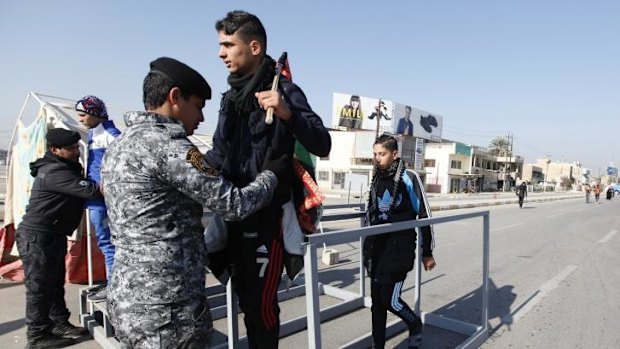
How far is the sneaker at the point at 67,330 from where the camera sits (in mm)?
3543

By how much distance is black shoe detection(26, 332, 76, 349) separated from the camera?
3.33 meters

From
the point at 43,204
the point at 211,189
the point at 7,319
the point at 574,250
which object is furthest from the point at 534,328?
the point at 574,250

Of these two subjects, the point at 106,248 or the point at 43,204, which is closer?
the point at 43,204

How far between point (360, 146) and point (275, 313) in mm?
42102

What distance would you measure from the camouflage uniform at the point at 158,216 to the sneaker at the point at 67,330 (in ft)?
8.29

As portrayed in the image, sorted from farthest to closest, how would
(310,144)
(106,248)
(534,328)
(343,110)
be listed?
(343,110)
(534,328)
(106,248)
(310,144)

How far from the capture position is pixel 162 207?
1.53 meters

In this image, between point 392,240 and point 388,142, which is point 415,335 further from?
point 388,142

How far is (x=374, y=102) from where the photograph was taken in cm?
4756

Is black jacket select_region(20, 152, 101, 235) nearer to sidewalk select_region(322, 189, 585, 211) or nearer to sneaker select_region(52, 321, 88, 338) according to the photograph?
sneaker select_region(52, 321, 88, 338)

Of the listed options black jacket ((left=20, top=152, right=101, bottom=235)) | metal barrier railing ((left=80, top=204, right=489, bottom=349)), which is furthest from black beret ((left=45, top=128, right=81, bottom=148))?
metal barrier railing ((left=80, top=204, right=489, bottom=349))

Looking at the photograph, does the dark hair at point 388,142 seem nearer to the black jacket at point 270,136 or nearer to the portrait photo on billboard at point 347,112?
the black jacket at point 270,136

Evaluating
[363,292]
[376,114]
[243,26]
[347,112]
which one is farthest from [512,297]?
[376,114]

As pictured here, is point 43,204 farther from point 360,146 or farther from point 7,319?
point 360,146
